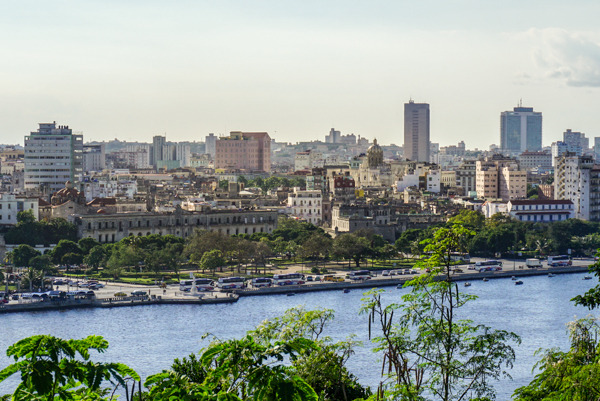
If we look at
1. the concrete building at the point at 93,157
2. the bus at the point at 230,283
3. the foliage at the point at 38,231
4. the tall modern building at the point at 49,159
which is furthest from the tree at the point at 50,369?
the concrete building at the point at 93,157

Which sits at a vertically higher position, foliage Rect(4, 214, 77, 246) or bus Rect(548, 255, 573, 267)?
foliage Rect(4, 214, 77, 246)

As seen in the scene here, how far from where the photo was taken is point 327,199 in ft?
280

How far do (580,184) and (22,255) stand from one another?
45.2 metres

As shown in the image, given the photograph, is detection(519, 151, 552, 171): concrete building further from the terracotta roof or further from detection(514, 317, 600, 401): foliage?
detection(514, 317, 600, 401): foliage

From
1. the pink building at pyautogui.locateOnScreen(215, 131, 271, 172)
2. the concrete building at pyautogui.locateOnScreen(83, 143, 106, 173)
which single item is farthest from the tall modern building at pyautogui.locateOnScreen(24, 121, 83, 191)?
the pink building at pyautogui.locateOnScreen(215, 131, 271, 172)

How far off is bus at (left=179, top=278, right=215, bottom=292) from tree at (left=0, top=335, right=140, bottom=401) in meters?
42.7

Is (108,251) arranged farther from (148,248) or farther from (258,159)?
(258,159)

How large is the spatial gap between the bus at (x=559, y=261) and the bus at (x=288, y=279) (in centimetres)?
1802

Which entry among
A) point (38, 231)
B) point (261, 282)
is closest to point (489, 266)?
point (261, 282)

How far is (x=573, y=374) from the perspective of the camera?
13945 millimetres

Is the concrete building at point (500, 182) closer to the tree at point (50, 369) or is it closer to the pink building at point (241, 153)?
the pink building at point (241, 153)

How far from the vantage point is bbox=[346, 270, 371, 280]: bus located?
5857 cm

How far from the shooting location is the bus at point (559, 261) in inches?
2670

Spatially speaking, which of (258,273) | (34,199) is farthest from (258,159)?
(258,273)
